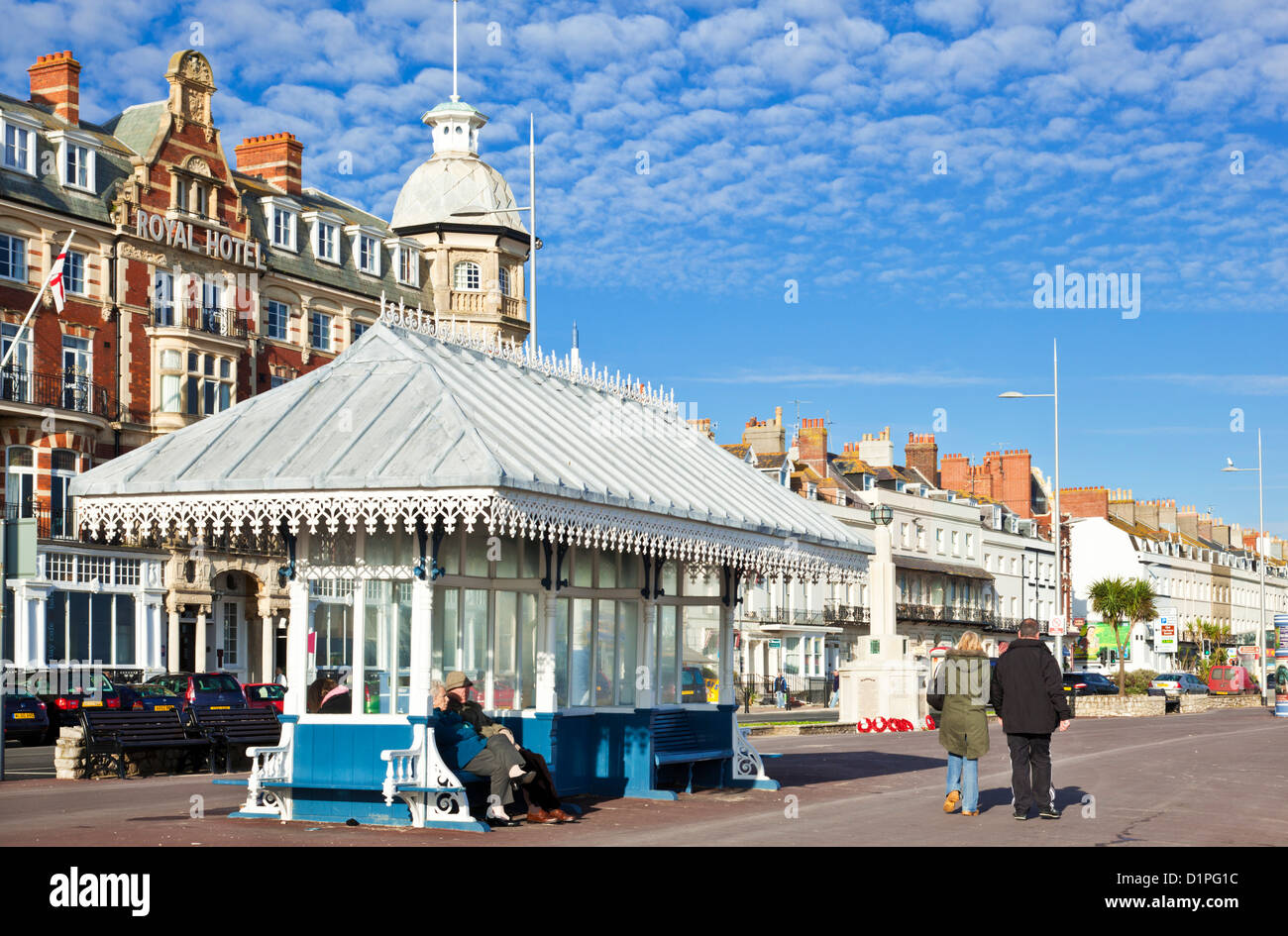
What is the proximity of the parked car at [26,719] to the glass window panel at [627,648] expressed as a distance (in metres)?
22.1

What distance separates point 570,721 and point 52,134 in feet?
119

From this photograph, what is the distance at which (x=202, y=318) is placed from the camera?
49969mm

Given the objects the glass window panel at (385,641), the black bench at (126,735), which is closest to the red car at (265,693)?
the black bench at (126,735)

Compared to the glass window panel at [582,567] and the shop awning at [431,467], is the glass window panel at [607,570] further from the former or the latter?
the shop awning at [431,467]

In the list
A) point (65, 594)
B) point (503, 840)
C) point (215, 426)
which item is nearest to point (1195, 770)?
point (503, 840)

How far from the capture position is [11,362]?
43.9 m

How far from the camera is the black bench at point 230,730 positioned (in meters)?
23.1

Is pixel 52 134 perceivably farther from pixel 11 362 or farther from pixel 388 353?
pixel 388 353

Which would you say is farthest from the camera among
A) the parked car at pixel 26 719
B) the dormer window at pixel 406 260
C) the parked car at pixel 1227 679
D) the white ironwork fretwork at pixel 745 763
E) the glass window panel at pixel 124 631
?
the parked car at pixel 1227 679

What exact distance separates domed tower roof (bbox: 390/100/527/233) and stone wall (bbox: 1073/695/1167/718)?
26657 mm

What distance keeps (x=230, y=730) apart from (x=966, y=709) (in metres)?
12.4

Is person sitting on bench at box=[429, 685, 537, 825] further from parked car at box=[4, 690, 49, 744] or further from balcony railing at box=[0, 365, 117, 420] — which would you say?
balcony railing at box=[0, 365, 117, 420]
